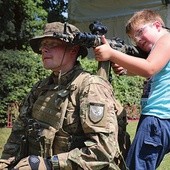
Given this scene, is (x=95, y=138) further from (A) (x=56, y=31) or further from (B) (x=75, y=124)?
(A) (x=56, y=31)

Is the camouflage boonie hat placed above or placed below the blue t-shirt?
above

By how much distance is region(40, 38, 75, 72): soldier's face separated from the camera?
3.50 meters

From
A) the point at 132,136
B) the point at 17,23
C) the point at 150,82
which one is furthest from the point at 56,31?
the point at 17,23

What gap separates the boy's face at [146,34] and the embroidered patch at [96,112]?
71 centimetres

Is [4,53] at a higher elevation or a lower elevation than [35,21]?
lower

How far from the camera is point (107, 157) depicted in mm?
3213

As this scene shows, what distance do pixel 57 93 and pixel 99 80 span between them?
34 cm

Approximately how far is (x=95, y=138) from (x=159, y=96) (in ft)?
2.14

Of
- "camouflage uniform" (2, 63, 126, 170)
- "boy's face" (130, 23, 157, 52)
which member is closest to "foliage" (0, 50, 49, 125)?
"camouflage uniform" (2, 63, 126, 170)

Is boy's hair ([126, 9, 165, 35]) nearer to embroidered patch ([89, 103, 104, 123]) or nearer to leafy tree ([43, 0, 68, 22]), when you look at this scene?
embroidered patch ([89, 103, 104, 123])

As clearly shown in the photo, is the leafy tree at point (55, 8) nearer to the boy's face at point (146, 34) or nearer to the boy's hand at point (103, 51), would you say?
the boy's face at point (146, 34)

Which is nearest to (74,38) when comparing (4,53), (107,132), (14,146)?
(107,132)

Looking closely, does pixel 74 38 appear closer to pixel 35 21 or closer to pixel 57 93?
pixel 57 93

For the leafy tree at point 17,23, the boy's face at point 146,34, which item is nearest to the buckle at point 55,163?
the boy's face at point 146,34
